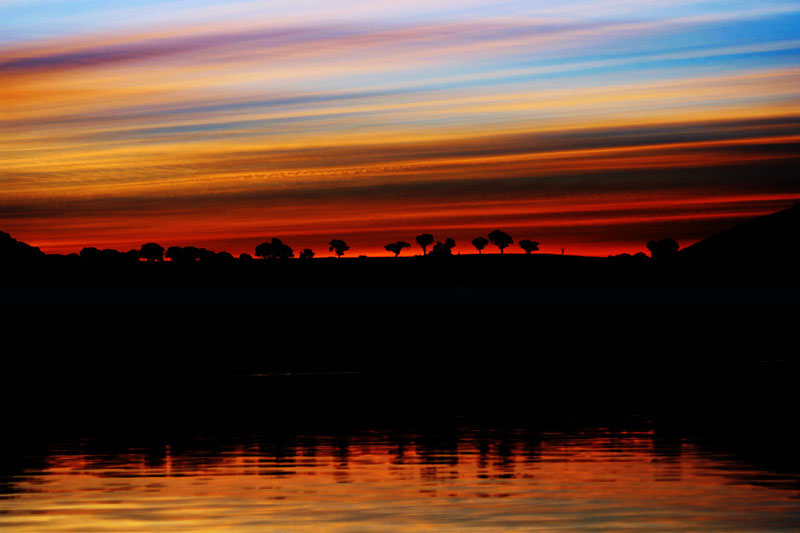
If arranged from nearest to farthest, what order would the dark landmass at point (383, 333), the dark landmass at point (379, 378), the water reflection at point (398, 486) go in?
the water reflection at point (398, 486), the dark landmass at point (379, 378), the dark landmass at point (383, 333)

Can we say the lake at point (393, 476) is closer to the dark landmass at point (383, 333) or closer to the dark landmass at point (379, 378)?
the dark landmass at point (379, 378)

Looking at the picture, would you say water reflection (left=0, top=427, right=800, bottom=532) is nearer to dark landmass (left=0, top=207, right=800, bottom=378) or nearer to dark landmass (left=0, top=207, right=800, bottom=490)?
dark landmass (left=0, top=207, right=800, bottom=490)

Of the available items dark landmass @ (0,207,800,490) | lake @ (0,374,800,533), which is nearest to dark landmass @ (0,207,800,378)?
dark landmass @ (0,207,800,490)

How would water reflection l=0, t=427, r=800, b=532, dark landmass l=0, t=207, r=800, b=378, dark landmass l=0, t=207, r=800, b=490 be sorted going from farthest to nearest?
1. dark landmass l=0, t=207, r=800, b=378
2. dark landmass l=0, t=207, r=800, b=490
3. water reflection l=0, t=427, r=800, b=532

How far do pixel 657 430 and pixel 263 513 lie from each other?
15.2m

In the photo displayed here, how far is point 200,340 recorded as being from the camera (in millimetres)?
115938

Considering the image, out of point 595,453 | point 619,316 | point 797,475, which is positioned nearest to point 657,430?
point 595,453

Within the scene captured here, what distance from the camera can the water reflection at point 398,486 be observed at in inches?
899

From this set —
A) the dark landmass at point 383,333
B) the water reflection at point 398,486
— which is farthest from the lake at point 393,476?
the dark landmass at point 383,333

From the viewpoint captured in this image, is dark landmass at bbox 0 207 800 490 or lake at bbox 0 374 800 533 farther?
dark landmass at bbox 0 207 800 490

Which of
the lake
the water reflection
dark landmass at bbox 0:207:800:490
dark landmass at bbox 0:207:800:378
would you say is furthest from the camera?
dark landmass at bbox 0:207:800:378

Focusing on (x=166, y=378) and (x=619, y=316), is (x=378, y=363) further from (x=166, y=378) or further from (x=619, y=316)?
(x=619, y=316)

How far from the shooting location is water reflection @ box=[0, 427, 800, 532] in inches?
899

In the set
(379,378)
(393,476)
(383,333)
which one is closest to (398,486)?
(393,476)
